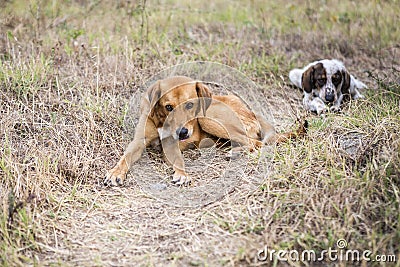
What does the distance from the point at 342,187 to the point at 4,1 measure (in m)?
4.81

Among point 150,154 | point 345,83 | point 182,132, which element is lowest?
point 150,154

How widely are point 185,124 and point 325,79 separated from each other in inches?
89.7

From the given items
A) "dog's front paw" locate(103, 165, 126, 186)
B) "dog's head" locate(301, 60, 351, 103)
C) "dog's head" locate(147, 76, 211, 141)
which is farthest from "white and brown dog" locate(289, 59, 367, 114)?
"dog's front paw" locate(103, 165, 126, 186)

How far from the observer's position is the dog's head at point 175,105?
432cm

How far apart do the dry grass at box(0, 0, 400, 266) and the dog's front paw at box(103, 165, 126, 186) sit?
0.06 meters

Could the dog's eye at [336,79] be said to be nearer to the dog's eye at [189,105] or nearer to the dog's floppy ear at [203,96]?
the dog's floppy ear at [203,96]

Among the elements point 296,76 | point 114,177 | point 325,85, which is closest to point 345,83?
point 325,85

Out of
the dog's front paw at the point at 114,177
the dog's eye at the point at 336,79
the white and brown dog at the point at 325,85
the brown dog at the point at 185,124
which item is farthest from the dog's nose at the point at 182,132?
the dog's eye at the point at 336,79

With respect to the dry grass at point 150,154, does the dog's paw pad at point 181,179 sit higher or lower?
lower

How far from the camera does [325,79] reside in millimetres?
5895

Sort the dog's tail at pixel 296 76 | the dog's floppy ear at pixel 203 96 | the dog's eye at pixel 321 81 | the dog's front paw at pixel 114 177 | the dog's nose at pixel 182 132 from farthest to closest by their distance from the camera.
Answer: the dog's tail at pixel 296 76 → the dog's eye at pixel 321 81 → the dog's floppy ear at pixel 203 96 → the dog's nose at pixel 182 132 → the dog's front paw at pixel 114 177

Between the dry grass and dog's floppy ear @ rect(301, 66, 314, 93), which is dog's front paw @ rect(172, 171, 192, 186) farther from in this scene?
dog's floppy ear @ rect(301, 66, 314, 93)

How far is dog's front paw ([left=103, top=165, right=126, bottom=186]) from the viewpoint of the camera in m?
4.15

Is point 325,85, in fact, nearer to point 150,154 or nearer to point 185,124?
point 185,124
